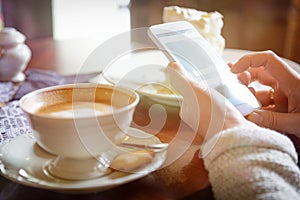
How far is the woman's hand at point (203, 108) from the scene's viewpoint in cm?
55

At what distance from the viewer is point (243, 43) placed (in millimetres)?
2068

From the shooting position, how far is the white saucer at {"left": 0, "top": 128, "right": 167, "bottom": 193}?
48 centimetres

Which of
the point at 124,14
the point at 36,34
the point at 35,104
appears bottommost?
the point at 36,34

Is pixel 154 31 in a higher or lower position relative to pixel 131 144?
higher

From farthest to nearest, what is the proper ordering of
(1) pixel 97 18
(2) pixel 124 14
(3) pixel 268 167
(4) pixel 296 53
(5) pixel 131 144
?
(1) pixel 97 18, (2) pixel 124 14, (4) pixel 296 53, (5) pixel 131 144, (3) pixel 268 167

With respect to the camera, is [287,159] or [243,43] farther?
[243,43]

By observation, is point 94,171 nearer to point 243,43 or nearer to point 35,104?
point 35,104

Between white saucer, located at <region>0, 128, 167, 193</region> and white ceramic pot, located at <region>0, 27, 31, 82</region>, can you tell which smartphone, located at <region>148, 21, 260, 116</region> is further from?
white ceramic pot, located at <region>0, 27, 31, 82</region>

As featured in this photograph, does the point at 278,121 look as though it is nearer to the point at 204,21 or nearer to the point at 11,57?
the point at 204,21

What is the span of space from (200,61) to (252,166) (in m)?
0.25

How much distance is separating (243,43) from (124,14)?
2.07 ft

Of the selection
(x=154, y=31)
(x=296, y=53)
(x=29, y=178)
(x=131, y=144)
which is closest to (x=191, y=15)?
(x=154, y=31)

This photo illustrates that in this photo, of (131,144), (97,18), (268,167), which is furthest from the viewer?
(97,18)

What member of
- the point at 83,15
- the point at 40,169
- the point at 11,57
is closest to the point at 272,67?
the point at 40,169
